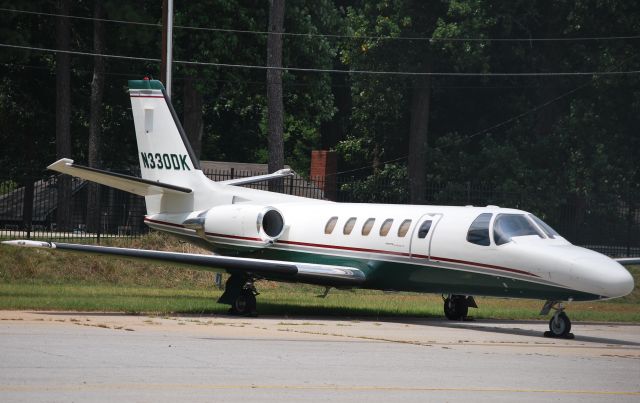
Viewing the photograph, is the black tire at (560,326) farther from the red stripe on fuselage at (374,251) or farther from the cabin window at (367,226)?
the cabin window at (367,226)

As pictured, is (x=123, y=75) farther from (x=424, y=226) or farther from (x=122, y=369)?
(x=122, y=369)

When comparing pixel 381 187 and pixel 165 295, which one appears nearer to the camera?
pixel 165 295

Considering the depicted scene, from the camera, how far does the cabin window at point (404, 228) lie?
76.3 feet

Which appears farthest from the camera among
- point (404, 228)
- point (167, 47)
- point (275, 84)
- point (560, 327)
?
point (275, 84)

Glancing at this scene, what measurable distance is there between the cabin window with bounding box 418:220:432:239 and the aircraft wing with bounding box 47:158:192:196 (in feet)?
19.8

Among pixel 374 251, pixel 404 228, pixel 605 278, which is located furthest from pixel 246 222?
pixel 605 278

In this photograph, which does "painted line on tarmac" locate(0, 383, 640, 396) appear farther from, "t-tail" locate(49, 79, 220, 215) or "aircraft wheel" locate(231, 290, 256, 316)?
"t-tail" locate(49, 79, 220, 215)

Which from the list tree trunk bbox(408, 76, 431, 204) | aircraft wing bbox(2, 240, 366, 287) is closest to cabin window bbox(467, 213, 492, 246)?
aircraft wing bbox(2, 240, 366, 287)

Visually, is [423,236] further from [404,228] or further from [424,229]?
[404,228]

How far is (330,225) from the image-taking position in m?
24.7

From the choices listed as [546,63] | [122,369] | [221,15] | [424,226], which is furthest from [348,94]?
[122,369]

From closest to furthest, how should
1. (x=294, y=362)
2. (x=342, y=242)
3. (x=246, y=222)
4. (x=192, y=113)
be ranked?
(x=294, y=362) < (x=342, y=242) < (x=246, y=222) < (x=192, y=113)

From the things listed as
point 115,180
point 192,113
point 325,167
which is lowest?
point 115,180

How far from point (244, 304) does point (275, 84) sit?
20.5 m
